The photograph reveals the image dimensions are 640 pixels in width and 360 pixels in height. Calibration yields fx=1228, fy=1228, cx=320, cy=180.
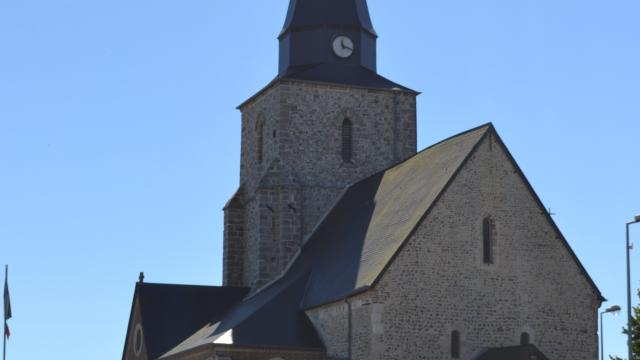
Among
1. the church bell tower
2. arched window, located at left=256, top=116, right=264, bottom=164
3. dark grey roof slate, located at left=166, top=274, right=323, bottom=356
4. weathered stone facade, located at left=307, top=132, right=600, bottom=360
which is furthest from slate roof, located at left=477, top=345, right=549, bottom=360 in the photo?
arched window, located at left=256, top=116, right=264, bottom=164

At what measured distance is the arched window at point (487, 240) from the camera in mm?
31766

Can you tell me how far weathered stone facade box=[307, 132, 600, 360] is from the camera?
30656mm

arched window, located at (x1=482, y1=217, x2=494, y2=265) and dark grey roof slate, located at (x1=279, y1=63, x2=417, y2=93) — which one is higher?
dark grey roof slate, located at (x1=279, y1=63, x2=417, y2=93)

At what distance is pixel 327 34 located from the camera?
1655 inches

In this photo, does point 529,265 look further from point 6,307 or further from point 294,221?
point 6,307

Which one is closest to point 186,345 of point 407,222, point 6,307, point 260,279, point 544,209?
point 260,279

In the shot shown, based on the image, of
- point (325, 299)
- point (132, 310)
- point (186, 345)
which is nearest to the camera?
point (325, 299)

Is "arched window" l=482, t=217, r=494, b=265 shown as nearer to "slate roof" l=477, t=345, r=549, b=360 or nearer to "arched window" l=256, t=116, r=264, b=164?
"slate roof" l=477, t=345, r=549, b=360

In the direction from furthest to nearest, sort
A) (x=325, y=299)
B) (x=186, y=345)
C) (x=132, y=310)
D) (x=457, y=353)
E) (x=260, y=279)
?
(x=132, y=310) → (x=260, y=279) → (x=186, y=345) → (x=325, y=299) → (x=457, y=353)

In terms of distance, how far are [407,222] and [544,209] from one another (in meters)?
3.71

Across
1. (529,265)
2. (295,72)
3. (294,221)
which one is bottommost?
(529,265)

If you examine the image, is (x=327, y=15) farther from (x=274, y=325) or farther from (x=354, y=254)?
(x=274, y=325)

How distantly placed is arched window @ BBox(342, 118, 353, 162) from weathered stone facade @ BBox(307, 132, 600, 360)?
32.2ft

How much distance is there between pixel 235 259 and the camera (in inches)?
1698
